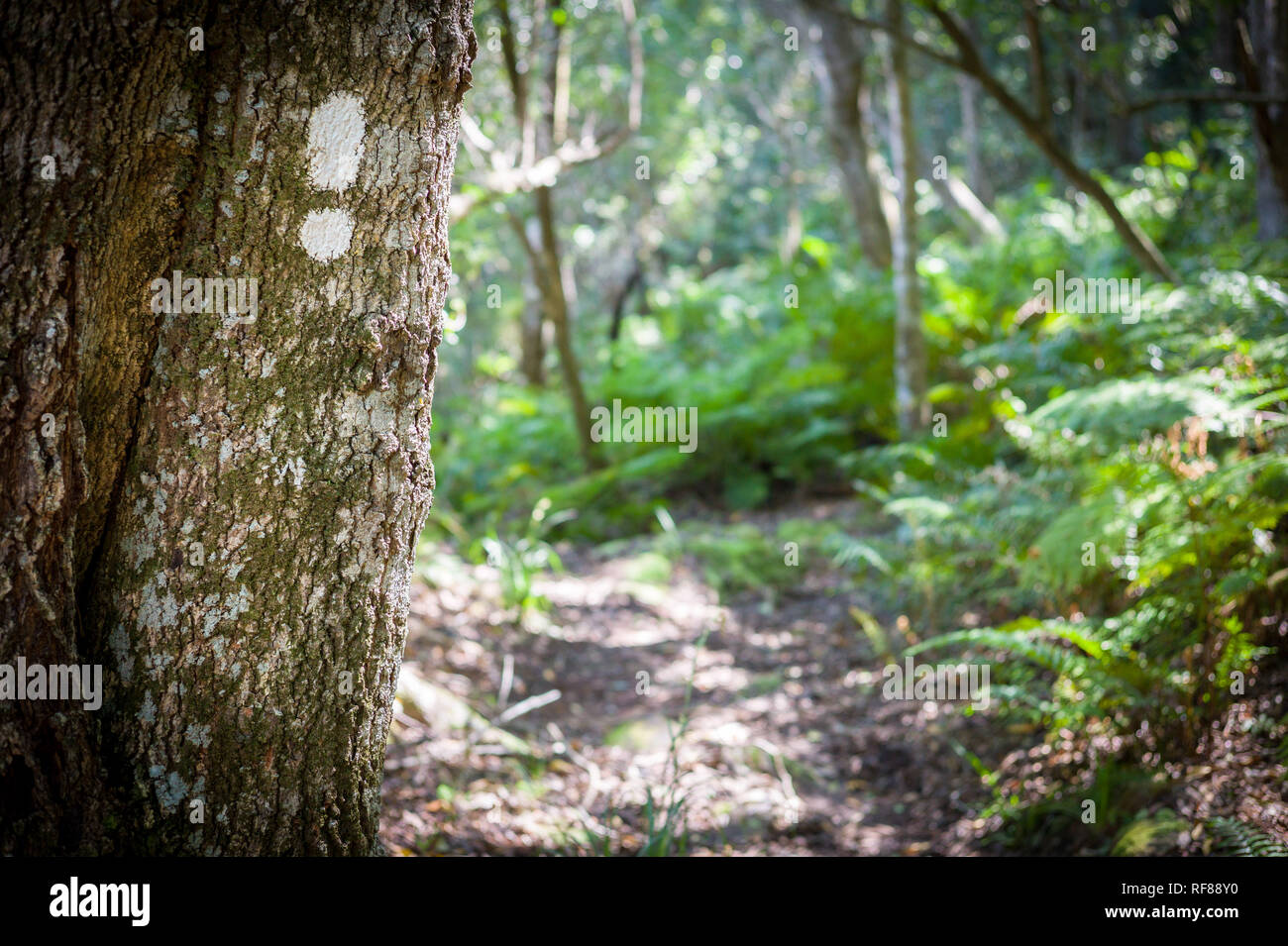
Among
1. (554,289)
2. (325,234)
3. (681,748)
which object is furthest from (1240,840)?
(554,289)

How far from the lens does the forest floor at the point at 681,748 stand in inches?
117

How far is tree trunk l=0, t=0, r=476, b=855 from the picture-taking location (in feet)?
5.16

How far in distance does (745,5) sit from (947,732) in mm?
18009

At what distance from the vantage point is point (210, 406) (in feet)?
5.49

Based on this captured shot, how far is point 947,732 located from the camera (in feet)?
12.5

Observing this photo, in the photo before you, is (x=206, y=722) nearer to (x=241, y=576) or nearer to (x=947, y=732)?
(x=241, y=576)

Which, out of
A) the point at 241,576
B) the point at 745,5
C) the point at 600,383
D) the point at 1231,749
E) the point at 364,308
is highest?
the point at 745,5

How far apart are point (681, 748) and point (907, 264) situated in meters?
4.75

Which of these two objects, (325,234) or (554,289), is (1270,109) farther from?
(325,234)

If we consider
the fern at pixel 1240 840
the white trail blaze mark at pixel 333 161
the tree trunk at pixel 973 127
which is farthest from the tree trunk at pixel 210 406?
the tree trunk at pixel 973 127

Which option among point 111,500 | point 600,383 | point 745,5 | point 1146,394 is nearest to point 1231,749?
point 1146,394

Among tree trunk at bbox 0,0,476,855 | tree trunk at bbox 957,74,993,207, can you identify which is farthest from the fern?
tree trunk at bbox 957,74,993,207

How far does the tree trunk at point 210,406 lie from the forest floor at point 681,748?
106cm

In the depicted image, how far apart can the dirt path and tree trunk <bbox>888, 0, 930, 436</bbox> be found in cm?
207
